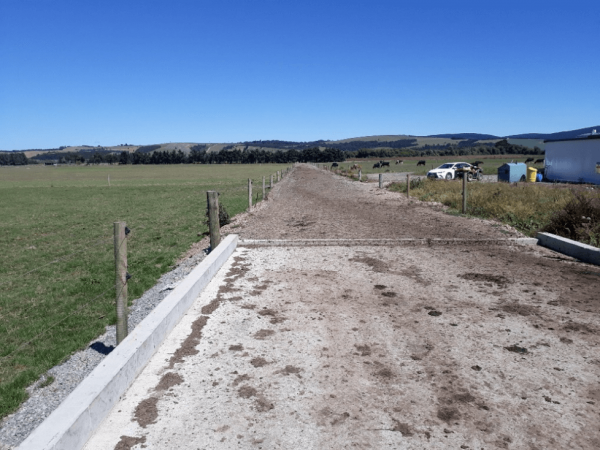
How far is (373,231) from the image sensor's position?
1239cm

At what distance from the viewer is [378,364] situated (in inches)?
174

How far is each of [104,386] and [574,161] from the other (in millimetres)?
34518

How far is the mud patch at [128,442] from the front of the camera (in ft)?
10.5

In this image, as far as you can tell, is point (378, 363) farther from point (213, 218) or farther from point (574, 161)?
point (574, 161)

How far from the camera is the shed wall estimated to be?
29.1m

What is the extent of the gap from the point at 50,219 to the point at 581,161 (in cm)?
3093

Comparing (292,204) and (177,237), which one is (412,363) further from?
(292,204)

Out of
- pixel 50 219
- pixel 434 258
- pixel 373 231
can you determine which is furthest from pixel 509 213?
pixel 50 219

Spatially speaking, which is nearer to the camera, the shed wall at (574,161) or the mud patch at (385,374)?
the mud patch at (385,374)

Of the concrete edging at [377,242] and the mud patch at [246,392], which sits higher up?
the concrete edging at [377,242]

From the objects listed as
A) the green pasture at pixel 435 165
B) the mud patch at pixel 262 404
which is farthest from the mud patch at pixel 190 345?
the green pasture at pixel 435 165

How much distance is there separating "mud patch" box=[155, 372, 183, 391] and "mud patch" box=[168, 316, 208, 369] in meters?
0.19

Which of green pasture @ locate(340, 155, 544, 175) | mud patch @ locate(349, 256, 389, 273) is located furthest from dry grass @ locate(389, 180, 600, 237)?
green pasture @ locate(340, 155, 544, 175)

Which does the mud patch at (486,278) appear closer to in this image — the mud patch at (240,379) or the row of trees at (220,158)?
the mud patch at (240,379)
